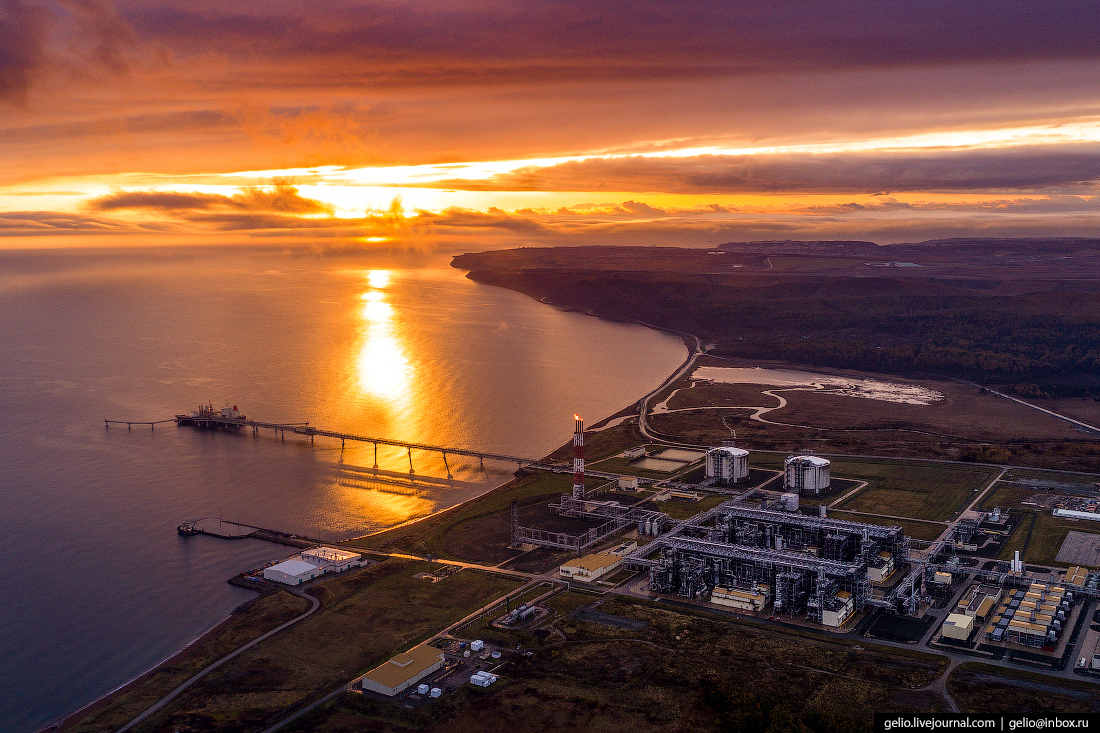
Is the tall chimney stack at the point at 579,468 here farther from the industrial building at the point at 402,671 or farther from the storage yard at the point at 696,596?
the industrial building at the point at 402,671

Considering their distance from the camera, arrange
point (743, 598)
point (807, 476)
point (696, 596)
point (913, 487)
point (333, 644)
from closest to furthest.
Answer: point (333, 644), point (743, 598), point (696, 596), point (807, 476), point (913, 487)

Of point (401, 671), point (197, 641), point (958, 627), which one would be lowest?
point (197, 641)

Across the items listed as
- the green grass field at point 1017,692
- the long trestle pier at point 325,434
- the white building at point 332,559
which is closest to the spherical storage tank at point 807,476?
the long trestle pier at point 325,434

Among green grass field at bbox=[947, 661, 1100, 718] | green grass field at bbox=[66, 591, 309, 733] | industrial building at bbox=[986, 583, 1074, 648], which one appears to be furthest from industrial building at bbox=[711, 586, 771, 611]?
green grass field at bbox=[66, 591, 309, 733]

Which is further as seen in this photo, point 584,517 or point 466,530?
point 584,517

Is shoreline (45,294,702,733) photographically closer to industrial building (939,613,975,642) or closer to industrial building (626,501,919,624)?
industrial building (626,501,919,624)

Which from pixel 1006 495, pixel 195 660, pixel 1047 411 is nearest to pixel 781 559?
pixel 1006 495

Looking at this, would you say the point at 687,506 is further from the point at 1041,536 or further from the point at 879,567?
the point at 1041,536
